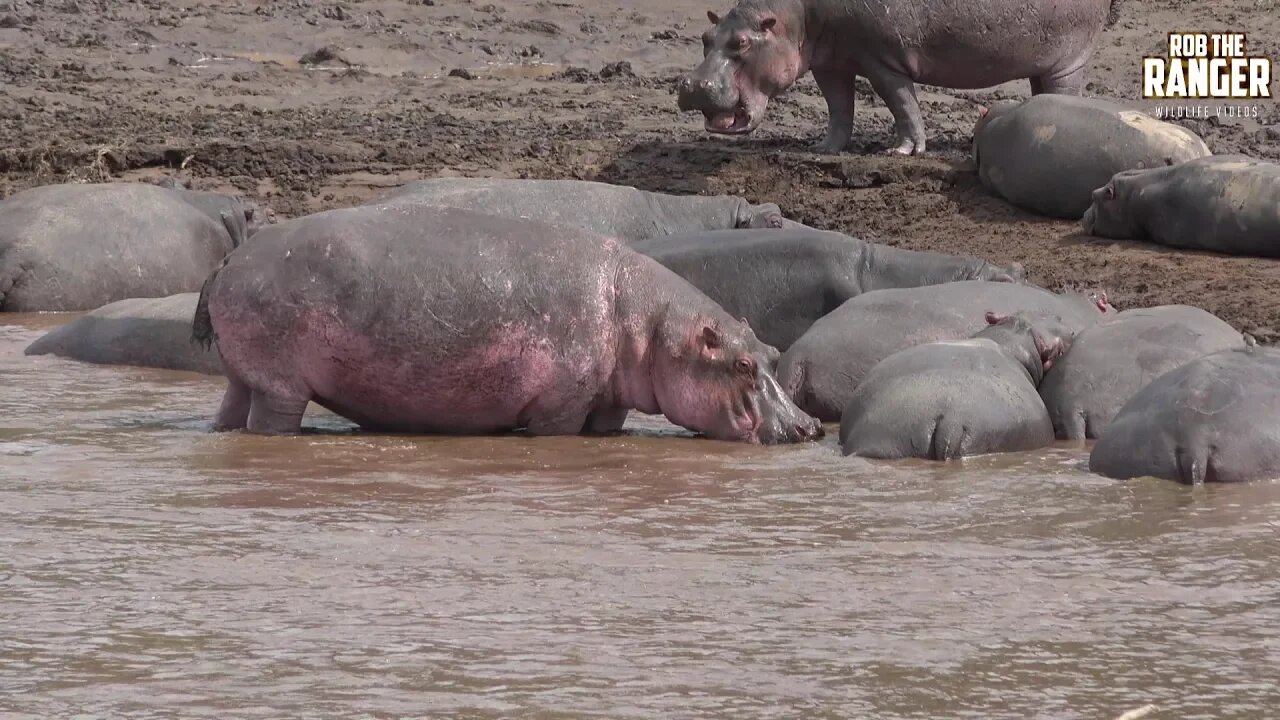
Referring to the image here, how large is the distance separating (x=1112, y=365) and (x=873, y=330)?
2.97 ft

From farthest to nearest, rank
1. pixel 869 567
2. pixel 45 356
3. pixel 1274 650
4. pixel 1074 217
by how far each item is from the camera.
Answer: pixel 1074 217
pixel 45 356
pixel 869 567
pixel 1274 650

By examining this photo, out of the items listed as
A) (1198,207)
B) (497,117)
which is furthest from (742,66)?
(1198,207)

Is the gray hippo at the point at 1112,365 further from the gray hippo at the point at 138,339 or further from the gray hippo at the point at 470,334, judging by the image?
the gray hippo at the point at 138,339

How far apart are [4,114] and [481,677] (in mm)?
11007

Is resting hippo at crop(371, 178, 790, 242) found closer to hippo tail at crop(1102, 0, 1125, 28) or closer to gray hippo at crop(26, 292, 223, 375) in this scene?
gray hippo at crop(26, 292, 223, 375)

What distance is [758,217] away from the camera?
998 cm

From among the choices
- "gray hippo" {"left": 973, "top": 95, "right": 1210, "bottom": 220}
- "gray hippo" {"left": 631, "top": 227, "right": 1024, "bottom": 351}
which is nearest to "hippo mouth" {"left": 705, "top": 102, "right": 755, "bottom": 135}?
"gray hippo" {"left": 973, "top": 95, "right": 1210, "bottom": 220}

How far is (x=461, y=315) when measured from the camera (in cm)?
688

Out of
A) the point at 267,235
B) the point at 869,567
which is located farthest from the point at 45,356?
the point at 869,567

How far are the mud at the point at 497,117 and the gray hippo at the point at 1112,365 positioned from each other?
5.17ft

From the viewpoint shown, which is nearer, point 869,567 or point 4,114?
point 869,567

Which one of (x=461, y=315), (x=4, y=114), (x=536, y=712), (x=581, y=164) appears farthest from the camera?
(x=4, y=114)

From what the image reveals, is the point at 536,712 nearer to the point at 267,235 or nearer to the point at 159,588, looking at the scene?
the point at 159,588

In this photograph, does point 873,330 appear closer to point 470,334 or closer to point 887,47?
point 470,334
